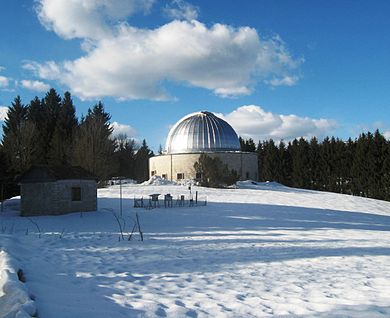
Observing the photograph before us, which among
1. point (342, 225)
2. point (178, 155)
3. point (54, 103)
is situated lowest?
point (342, 225)

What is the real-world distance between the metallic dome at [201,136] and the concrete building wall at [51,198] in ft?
88.3

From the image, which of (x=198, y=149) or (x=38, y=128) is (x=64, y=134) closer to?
(x=38, y=128)

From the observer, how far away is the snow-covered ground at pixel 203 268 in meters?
6.57

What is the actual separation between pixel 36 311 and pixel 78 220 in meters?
15.2

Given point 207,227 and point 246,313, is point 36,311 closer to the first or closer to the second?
point 246,313

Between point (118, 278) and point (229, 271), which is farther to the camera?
point (229, 271)

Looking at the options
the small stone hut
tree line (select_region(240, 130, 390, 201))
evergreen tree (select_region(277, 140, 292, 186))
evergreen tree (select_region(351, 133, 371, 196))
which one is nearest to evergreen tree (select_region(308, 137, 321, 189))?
tree line (select_region(240, 130, 390, 201))

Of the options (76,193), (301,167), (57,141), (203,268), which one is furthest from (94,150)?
(203,268)

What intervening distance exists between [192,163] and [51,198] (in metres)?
25.8

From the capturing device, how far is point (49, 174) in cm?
2298

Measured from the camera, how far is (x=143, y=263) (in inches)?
395

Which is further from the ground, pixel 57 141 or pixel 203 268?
pixel 57 141

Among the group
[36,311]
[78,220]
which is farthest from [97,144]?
[36,311]

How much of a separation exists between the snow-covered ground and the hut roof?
10.9 ft
